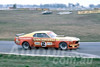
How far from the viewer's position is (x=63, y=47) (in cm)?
1317

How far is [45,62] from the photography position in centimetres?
922

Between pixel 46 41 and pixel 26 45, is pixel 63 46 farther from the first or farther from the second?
pixel 26 45

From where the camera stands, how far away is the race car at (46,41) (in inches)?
516

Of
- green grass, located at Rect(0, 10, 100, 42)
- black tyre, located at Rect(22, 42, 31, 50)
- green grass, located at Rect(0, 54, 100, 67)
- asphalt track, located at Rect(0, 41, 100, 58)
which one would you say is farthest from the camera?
→ green grass, located at Rect(0, 10, 100, 42)

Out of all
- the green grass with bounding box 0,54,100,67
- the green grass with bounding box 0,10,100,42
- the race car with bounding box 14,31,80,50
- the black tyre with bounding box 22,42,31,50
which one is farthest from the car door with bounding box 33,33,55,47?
the green grass with bounding box 0,10,100,42

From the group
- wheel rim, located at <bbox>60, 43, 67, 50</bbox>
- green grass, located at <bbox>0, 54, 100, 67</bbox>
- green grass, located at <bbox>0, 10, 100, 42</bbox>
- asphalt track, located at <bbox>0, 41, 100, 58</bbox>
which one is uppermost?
green grass, located at <bbox>0, 54, 100, 67</bbox>

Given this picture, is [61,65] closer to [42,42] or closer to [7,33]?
[42,42]

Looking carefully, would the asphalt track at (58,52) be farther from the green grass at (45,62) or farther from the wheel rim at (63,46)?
the green grass at (45,62)

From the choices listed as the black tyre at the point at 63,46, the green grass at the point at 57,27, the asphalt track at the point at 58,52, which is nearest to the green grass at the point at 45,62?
the asphalt track at the point at 58,52

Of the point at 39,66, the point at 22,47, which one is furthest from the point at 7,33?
the point at 39,66

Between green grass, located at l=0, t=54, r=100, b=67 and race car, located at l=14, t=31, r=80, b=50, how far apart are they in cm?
241

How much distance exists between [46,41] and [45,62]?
4.23m

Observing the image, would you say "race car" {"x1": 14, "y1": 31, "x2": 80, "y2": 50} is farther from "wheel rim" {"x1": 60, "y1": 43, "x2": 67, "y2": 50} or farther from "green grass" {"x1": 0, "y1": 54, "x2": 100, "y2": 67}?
"green grass" {"x1": 0, "y1": 54, "x2": 100, "y2": 67}

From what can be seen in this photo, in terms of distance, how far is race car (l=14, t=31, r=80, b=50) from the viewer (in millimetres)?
13109
